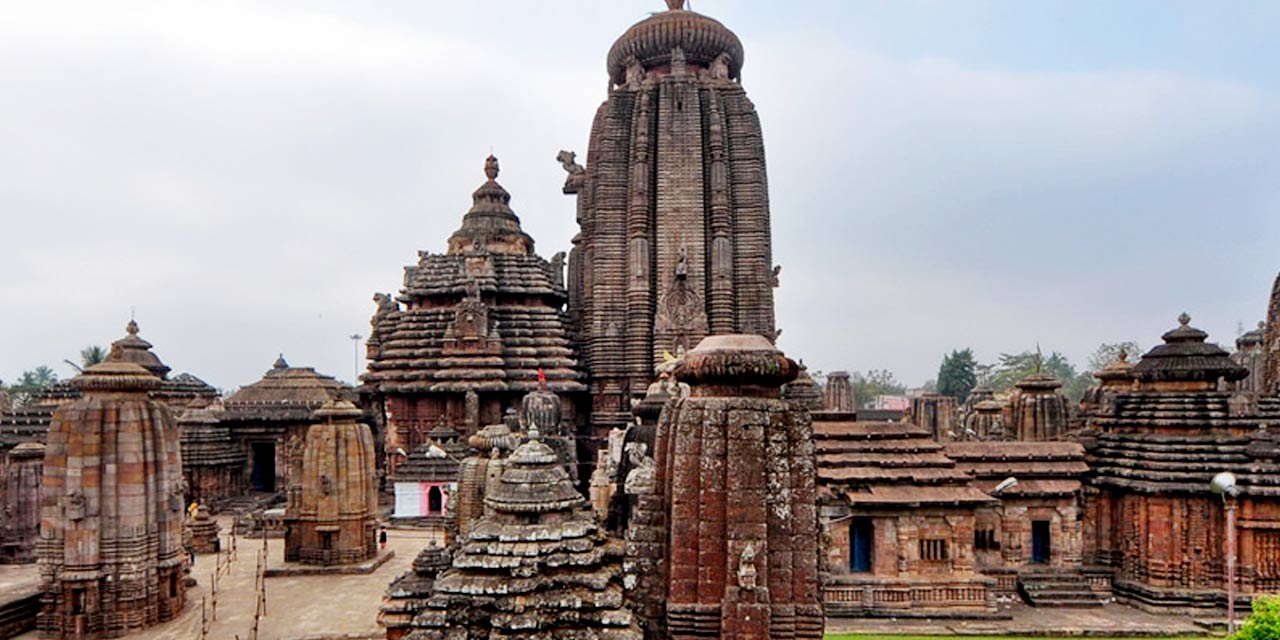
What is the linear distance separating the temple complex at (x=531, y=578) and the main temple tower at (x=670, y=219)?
22812 mm

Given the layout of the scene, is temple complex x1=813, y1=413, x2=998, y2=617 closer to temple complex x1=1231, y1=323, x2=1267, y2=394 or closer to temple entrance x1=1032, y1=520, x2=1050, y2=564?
temple entrance x1=1032, y1=520, x2=1050, y2=564

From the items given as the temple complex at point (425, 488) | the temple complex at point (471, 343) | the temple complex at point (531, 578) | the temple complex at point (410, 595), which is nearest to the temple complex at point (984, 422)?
the temple complex at point (471, 343)

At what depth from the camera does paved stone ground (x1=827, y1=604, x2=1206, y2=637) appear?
1703cm

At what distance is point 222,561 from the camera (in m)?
22.7

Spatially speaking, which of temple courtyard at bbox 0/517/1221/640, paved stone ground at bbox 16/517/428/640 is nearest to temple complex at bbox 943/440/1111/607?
temple courtyard at bbox 0/517/1221/640

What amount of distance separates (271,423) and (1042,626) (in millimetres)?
29639

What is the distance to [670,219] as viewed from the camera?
33844 millimetres

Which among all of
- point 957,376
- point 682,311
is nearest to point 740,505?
point 682,311

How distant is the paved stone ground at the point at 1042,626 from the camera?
55.9ft

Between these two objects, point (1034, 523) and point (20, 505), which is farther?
point (20, 505)

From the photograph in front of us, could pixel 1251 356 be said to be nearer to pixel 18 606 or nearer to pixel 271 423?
pixel 271 423

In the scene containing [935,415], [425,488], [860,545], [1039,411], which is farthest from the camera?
[935,415]

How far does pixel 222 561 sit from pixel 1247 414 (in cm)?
2707

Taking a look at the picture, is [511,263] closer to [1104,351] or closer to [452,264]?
[452,264]
